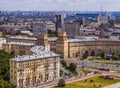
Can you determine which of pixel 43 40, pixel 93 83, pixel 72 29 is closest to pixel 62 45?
pixel 43 40

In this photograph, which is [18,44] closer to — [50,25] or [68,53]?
[68,53]

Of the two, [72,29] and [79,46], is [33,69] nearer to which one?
[79,46]

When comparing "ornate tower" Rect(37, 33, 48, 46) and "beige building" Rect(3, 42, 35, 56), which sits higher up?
"ornate tower" Rect(37, 33, 48, 46)

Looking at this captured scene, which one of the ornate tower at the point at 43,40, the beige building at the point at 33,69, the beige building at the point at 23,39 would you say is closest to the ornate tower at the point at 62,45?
the ornate tower at the point at 43,40

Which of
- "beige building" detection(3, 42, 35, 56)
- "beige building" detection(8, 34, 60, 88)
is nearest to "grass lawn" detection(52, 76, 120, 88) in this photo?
"beige building" detection(8, 34, 60, 88)

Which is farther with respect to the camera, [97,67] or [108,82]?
[97,67]

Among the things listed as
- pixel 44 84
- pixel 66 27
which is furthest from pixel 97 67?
pixel 66 27

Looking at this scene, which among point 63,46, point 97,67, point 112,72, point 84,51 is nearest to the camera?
point 112,72

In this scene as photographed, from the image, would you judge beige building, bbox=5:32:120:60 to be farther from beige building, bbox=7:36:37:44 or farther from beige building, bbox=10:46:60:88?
beige building, bbox=10:46:60:88

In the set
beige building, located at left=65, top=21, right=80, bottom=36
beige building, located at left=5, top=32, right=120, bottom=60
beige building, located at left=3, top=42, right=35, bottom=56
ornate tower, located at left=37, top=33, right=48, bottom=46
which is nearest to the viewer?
ornate tower, located at left=37, top=33, right=48, bottom=46

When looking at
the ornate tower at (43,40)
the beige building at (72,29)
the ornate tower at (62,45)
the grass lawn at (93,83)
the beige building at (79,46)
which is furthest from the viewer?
the beige building at (72,29)

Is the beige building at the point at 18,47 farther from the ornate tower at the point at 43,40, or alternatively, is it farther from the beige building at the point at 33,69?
the beige building at the point at 33,69
